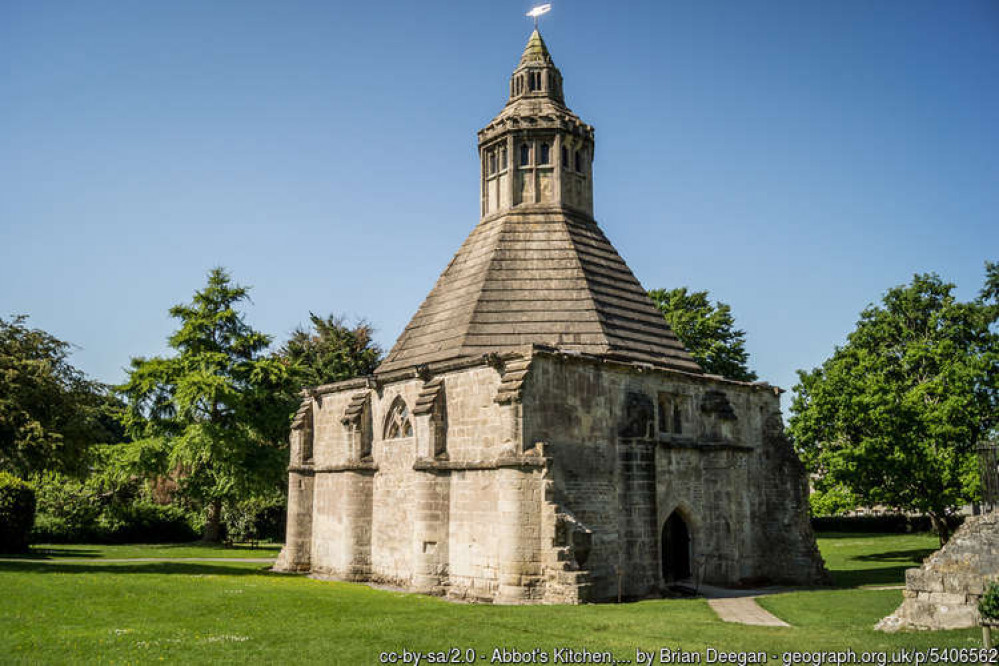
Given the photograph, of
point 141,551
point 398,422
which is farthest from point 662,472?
point 141,551

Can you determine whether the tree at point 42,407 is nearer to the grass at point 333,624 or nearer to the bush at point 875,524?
the grass at point 333,624

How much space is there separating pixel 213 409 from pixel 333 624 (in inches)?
1009

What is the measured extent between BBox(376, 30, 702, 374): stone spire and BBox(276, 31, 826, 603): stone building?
0.07 meters

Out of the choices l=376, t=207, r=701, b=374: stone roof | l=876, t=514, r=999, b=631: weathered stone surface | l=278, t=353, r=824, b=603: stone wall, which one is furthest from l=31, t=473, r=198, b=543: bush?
l=876, t=514, r=999, b=631: weathered stone surface

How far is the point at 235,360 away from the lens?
39.5 meters

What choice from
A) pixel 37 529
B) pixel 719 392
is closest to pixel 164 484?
pixel 37 529

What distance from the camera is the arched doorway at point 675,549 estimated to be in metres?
20.8

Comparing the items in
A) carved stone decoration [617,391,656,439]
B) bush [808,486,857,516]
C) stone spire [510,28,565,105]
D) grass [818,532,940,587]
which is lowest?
grass [818,532,940,587]

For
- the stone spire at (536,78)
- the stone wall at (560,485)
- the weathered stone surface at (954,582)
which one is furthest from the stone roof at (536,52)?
the weathered stone surface at (954,582)

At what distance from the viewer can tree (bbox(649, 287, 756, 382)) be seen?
41.1m

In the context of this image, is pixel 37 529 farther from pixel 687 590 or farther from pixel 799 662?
pixel 799 662

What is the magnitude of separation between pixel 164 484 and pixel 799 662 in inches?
1545

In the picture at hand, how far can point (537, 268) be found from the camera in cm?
2298

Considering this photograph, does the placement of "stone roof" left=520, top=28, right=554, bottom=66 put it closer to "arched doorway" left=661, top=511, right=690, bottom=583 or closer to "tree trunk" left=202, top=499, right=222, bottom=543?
"arched doorway" left=661, top=511, right=690, bottom=583
